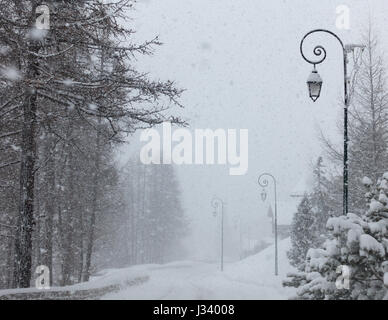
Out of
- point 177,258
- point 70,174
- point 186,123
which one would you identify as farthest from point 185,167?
point 186,123

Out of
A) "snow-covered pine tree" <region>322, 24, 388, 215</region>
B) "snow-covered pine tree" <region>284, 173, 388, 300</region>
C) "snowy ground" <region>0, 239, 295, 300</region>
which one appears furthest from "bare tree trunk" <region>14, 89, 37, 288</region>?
"snow-covered pine tree" <region>322, 24, 388, 215</region>

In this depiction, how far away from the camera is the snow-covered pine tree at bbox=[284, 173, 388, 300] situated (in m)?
7.52

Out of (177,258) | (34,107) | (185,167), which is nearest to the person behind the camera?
(34,107)

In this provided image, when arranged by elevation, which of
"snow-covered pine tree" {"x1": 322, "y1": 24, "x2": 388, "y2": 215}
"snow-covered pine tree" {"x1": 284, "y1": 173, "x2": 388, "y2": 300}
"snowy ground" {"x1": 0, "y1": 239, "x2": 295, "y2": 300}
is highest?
"snow-covered pine tree" {"x1": 322, "y1": 24, "x2": 388, "y2": 215}

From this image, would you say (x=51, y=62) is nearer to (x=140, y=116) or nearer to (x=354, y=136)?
(x=140, y=116)

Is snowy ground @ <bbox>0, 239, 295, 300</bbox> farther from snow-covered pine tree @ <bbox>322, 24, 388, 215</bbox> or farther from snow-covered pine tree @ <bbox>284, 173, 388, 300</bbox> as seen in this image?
snow-covered pine tree @ <bbox>322, 24, 388, 215</bbox>

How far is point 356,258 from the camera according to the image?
25.2 feet

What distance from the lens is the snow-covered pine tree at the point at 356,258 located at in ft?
24.7

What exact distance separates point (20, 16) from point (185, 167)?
6809 inches

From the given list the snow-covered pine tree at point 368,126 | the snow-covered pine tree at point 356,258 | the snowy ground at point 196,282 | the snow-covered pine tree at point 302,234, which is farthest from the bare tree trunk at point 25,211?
the snow-covered pine tree at point 302,234

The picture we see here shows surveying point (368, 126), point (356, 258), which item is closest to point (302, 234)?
point (368, 126)

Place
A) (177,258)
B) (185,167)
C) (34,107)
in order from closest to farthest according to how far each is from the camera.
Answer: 1. (34,107)
2. (177,258)
3. (185,167)

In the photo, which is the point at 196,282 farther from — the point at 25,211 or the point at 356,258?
the point at 356,258

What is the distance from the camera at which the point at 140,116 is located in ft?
38.0
